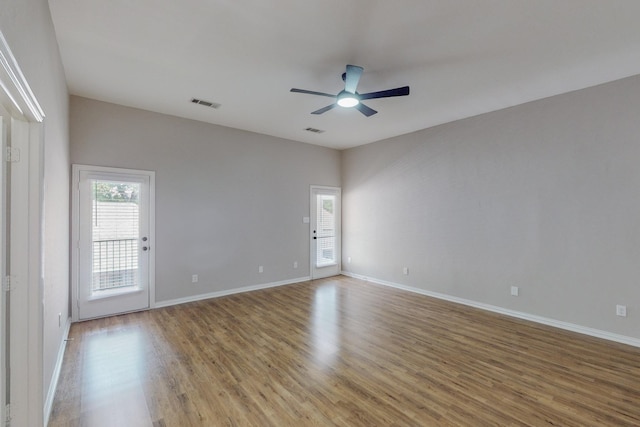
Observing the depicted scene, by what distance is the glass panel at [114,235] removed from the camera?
4.07m

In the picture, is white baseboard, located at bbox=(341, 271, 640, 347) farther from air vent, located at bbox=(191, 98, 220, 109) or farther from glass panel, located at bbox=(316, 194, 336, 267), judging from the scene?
air vent, located at bbox=(191, 98, 220, 109)

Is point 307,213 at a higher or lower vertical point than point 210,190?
lower

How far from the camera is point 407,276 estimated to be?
563cm

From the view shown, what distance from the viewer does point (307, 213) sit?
20.9 feet

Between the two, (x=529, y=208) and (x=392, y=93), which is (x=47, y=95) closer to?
(x=392, y=93)

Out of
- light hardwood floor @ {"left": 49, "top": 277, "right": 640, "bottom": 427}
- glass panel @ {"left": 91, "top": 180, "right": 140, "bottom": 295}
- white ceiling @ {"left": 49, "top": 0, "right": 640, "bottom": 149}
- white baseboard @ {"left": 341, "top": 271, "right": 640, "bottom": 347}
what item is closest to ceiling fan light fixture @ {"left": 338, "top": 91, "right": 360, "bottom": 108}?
white ceiling @ {"left": 49, "top": 0, "right": 640, "bottom": 149}

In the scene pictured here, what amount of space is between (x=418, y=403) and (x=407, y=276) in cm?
349

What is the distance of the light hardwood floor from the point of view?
2.15m

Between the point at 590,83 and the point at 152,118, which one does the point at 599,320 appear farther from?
the point at 152,118

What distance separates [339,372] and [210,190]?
3621 millimetres

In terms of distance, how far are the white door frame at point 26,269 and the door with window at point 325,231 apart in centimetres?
487

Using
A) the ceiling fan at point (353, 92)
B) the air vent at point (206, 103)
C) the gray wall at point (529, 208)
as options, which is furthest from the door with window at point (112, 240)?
the gray wall at point (529, 208)

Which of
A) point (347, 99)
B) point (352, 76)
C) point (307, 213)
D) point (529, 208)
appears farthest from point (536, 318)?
point (307, 213)

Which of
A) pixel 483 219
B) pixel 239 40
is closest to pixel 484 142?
pixel 483 219
